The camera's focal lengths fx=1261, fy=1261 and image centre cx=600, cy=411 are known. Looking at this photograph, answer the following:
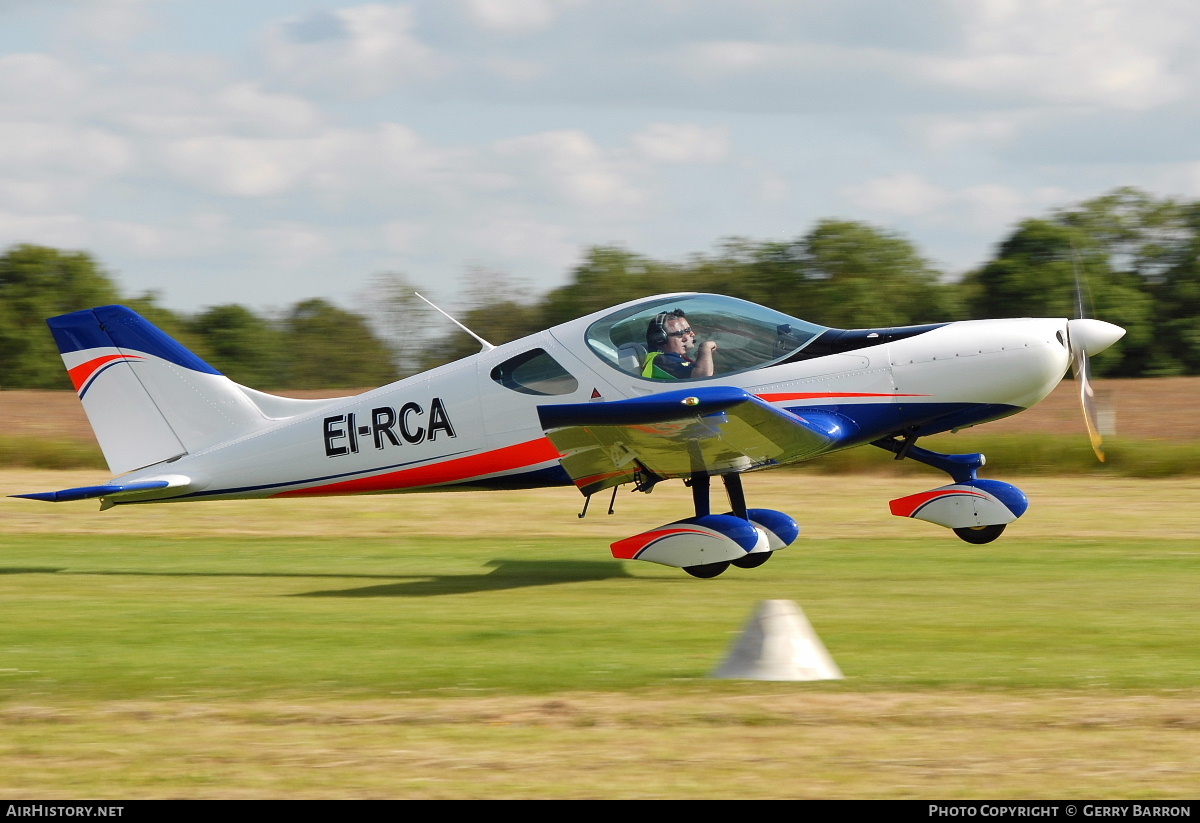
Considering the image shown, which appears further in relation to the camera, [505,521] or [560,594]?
[505,521]

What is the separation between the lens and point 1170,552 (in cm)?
1062

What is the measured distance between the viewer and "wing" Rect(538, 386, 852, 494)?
8078 mm

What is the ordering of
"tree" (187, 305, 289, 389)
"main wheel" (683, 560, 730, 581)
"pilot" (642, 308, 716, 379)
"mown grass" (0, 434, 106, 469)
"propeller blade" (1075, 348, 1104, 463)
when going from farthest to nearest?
"tree" (187, 305, 289, 389), "mown grass" (0, 434, 106, 469), "propeller blade" (1075, 348, 1104, 463), "main wheel" (683, 560, 730, 581), "pilot" (642, 308, 716, 379)

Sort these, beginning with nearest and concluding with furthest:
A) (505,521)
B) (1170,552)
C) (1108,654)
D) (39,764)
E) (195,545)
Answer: (39,764)
(1108,654)
(1170,552)
(195,545)
(505,521)

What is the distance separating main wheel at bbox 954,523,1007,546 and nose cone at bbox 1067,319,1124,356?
1.66 m

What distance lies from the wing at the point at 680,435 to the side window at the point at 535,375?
669 millimetres

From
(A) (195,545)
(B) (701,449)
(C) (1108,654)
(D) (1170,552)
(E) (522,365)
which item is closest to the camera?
(C) (1108,654)

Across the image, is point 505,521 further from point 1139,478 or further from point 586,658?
point 1139,478

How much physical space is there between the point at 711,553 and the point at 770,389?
1.31 metres

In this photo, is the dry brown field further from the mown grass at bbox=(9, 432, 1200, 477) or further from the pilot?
the pilot

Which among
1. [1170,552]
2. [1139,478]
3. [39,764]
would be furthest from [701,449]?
[1139,478]

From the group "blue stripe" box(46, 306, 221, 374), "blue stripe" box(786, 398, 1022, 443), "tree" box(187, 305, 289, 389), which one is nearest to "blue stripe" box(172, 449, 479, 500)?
"blue stripe" box(46, 306, 221, 374)

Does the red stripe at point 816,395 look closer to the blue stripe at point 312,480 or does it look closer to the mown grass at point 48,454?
the blue stripe at point 312,480

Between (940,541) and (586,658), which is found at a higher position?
(586,658)
